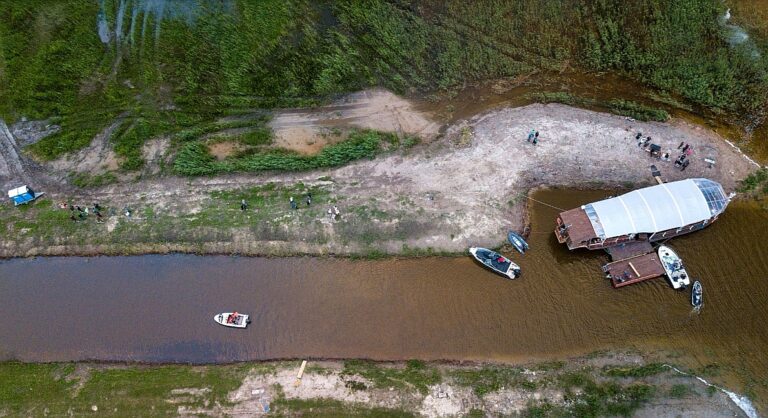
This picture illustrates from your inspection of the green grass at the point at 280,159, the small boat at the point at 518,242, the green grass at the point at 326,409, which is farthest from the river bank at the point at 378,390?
the green grass at the point at 280,159

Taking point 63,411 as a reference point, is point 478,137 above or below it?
above

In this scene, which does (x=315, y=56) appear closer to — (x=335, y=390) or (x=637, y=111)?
(x=637, y=111)

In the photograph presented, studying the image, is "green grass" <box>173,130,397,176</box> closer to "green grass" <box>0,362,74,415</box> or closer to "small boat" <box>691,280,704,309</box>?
"green grass" <box>0,362,74,415</box>

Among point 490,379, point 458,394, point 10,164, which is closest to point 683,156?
point 490,379

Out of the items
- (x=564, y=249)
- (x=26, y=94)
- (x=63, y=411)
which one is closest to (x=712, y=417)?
(x=564, y=249)

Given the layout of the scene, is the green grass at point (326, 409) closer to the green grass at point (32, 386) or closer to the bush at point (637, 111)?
the green grass at point (32, 386)

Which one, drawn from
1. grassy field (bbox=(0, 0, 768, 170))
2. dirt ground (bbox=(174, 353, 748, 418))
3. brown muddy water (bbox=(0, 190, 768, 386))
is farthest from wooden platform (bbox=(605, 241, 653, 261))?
grassy field (bbox=(0, 0, 768, 170))

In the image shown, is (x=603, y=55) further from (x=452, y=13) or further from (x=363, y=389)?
(x=363, y=389)
